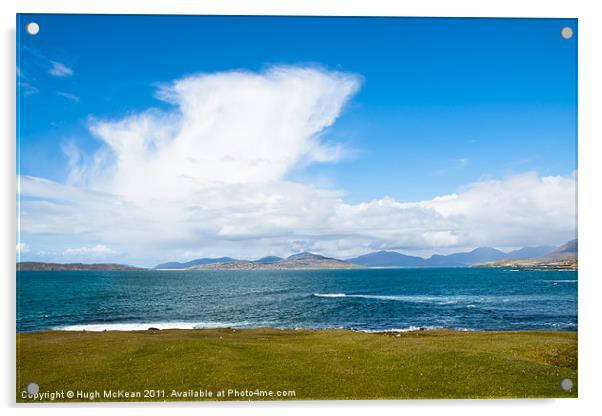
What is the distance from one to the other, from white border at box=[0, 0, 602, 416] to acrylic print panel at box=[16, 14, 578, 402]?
23 centimetres

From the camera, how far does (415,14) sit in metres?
9.84

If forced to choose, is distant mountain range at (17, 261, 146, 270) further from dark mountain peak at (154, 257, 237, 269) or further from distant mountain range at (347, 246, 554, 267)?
distant mountain range at (347, 246, 554, 267)

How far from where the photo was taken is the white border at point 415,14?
912 centimetres

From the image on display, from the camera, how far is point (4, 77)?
9305 mm

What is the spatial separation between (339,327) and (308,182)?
5002mm

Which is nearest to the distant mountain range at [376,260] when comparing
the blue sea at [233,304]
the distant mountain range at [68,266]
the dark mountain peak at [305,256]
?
the dark mountain peak at [305,256]

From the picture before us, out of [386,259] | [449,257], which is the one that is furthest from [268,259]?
[449,257]

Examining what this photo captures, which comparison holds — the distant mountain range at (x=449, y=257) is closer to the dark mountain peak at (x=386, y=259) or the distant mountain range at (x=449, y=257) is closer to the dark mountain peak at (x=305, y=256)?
the dark mountain peak at (x=386, y=259)

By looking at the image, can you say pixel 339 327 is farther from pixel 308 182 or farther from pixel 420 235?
pixel 308 182

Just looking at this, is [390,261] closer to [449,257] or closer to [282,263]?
[449,257]

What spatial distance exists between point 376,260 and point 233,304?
577 cm

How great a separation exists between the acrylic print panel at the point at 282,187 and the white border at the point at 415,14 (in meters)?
0.23

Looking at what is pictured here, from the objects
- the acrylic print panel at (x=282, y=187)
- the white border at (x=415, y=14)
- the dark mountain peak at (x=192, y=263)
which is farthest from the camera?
the dark mountain peak at (x=192, y=263)

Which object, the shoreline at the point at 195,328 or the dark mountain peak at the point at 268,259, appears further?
the dark mountain peak at the point at 268,259
